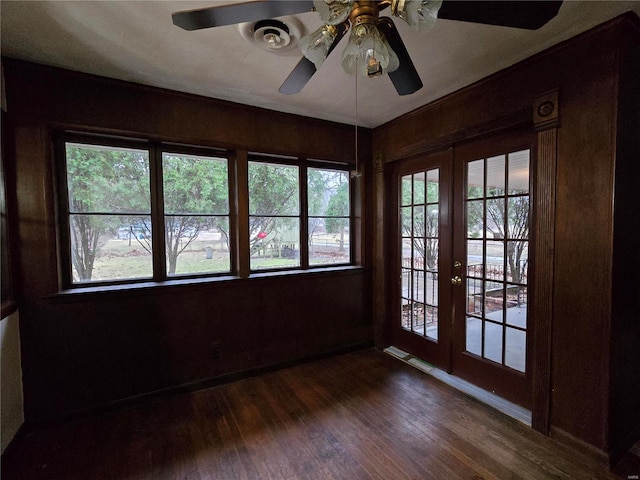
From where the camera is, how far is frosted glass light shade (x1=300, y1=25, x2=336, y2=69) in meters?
1.18

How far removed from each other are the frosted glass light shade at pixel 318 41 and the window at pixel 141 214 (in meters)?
1.77

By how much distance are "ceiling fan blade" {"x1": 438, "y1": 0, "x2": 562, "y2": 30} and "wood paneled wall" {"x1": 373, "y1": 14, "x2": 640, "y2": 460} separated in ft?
3.13

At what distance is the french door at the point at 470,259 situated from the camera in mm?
2264

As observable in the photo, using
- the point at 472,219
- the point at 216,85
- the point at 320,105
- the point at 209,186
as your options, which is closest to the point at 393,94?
the point at 320,105

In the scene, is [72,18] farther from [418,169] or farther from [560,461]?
[560,461]

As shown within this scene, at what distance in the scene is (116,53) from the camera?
1.93 m

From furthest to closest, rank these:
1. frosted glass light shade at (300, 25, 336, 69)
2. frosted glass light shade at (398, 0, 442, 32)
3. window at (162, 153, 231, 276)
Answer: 1. window at (162, 153, 231, 276)
2. frosted glass light shade at (300, 25, 336, 69)
3. frosted glass light shade at (398, 0, 442, 32)

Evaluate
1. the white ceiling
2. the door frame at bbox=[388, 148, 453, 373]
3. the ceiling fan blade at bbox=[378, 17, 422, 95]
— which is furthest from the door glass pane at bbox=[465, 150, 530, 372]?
the ceiling fan blade at bbox=[378, 17, 422, 95]

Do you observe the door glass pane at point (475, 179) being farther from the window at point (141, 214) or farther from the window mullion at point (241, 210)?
the window at point (141, 214)

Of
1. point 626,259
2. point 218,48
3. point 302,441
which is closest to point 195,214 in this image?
point 218,48

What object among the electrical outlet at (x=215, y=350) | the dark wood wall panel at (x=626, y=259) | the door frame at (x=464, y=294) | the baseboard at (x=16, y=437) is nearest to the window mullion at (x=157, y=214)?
the electrical outlet at (x=215, y=350)

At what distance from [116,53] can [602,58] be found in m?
2.97

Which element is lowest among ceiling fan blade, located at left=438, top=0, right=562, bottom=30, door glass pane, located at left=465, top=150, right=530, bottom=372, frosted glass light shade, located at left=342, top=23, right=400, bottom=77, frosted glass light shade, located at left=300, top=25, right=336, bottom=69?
door glass pane, located at left=465, top=150, right=530, bottom=372

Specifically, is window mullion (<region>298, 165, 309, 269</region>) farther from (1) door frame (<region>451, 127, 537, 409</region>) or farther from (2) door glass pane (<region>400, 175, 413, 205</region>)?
(1) door frame (<region>451, 127, 537, 409</region>)
